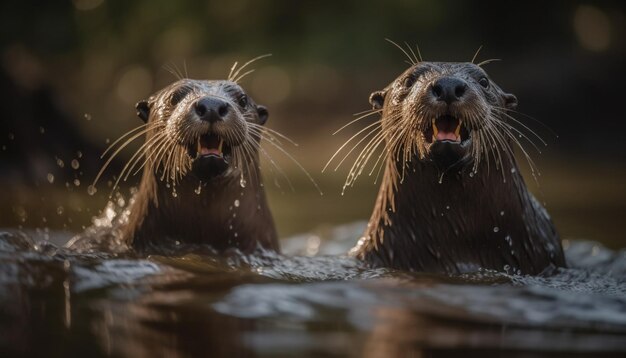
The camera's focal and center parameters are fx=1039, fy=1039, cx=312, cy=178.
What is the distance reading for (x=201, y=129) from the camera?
14.4 ft

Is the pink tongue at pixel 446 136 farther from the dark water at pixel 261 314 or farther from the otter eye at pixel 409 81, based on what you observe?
the dark water at pixel 261 314

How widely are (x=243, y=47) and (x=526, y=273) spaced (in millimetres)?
8772

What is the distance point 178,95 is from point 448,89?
1.37m

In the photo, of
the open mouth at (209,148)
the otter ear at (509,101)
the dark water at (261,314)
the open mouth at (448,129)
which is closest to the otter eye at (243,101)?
the open mouth at (209,148)

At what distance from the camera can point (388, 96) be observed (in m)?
4.89

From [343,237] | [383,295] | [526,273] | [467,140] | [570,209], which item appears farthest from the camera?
[570,209]

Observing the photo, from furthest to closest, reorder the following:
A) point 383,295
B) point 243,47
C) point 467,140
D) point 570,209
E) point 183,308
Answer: point 243,47 < point 570,209 < point 467,140 < point 383,295 < point 183,308

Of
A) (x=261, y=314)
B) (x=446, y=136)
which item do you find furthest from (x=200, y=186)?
(x=261, y=314)

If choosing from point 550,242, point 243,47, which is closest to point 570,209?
point 550,242

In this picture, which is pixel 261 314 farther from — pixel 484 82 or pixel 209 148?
pixel 484 82

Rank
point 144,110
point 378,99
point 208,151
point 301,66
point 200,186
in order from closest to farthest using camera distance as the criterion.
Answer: point 208,151, point 200,186, point 378,99, point 144,110, point 301,66

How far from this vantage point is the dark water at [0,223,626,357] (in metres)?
2.91

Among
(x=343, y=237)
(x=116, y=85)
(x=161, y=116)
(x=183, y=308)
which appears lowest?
(x=183, y=308)

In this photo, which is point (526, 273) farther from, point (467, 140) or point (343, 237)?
point (343, 237)
